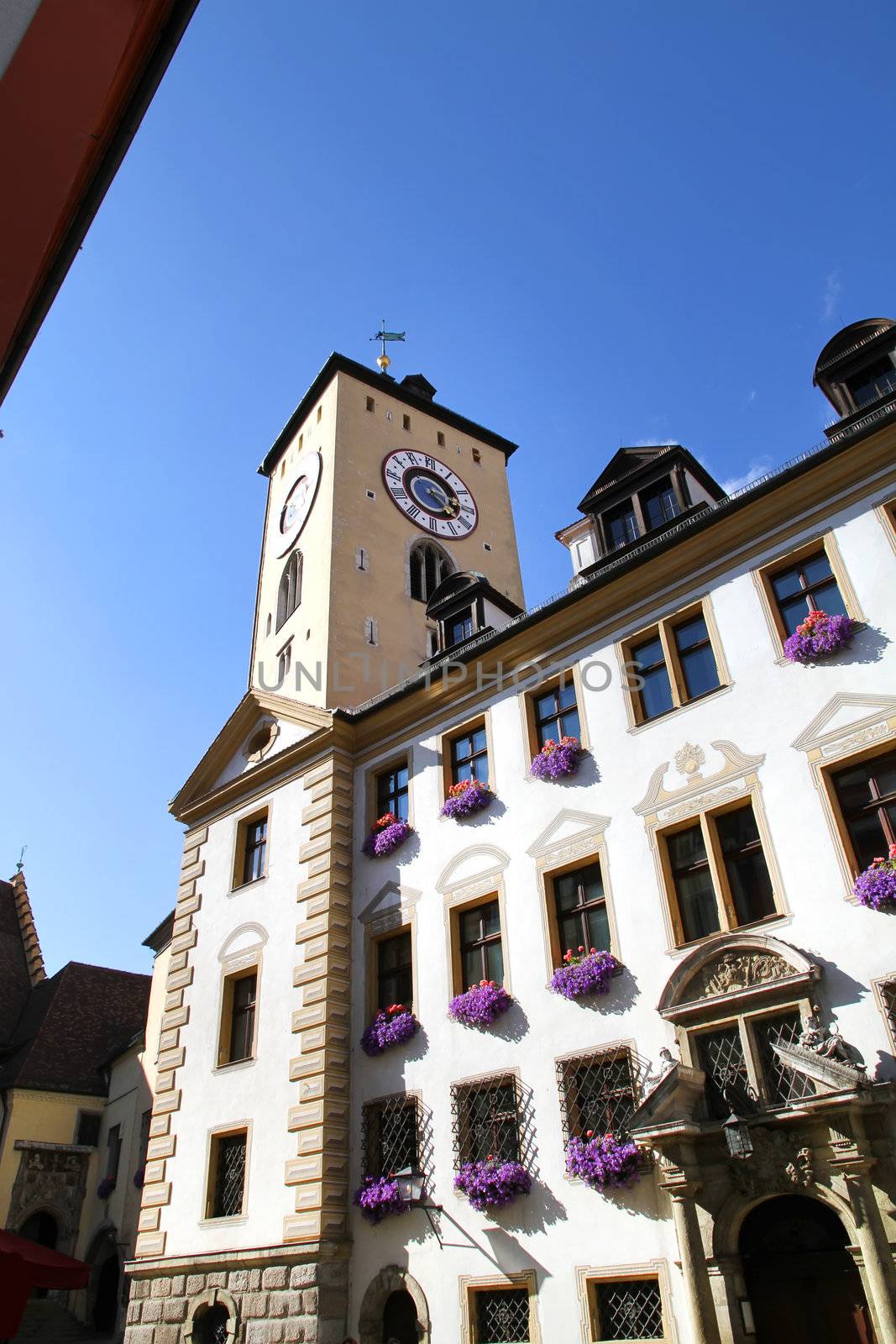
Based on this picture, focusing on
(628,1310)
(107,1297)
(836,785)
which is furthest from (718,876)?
(107,1297)

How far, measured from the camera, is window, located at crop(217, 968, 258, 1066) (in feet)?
66.5

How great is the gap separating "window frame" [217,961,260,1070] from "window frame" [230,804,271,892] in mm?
1839

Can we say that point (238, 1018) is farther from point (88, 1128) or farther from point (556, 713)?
point (88, 1128)

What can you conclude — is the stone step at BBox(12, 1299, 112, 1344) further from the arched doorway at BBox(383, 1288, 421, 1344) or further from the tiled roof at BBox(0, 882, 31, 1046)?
the arched doorway at BBox(383, 1288, 421, 1344)

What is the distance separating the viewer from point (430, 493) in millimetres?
34625

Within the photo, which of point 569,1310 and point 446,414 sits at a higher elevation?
point 446,414

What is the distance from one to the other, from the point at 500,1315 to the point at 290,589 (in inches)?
840

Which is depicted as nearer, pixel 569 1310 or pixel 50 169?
pixel 50 169

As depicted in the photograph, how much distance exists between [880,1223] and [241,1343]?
1086 centimetres

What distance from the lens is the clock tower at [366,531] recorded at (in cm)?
2816

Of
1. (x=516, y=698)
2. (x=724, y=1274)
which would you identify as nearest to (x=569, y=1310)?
(x=724, y=1274)

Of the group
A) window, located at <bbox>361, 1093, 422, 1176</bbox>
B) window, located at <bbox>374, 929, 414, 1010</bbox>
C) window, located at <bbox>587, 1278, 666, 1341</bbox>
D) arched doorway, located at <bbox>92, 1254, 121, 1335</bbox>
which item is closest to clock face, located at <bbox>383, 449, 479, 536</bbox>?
window, located at <bbox>374, 929, 414, 1010</bbox>

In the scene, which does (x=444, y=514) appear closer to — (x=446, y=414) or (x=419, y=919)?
(x=446, y=414)

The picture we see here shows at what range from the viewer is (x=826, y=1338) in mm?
12016
